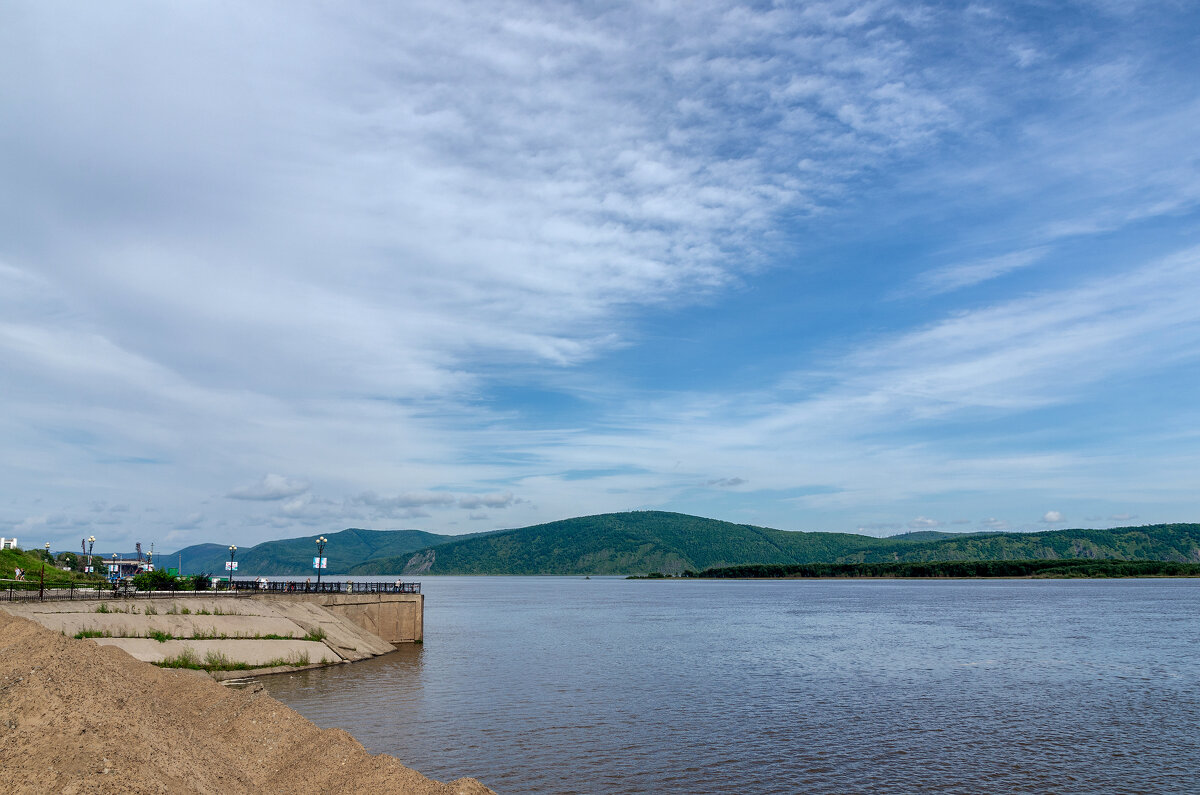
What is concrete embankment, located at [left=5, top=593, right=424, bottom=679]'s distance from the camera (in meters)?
37.8

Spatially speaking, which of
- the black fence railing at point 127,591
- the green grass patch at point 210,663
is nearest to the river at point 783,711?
the green grass patch at point 210,663

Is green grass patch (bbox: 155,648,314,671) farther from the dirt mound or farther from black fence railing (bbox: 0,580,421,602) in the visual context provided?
the dirt mound

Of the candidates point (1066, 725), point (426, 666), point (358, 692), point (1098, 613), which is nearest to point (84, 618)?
point (358, 692)

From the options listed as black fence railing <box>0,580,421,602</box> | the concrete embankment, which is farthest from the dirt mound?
black fence railing <box>0,580,421,602</box>

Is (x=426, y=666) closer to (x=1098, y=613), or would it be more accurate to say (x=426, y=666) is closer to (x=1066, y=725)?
(x=1066, y=725)

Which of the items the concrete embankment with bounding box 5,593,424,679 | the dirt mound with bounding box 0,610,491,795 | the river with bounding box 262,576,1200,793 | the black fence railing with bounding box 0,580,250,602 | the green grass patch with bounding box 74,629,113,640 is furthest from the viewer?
the black fence railing with bounding box 0,580,250,602

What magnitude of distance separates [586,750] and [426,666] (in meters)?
23.9

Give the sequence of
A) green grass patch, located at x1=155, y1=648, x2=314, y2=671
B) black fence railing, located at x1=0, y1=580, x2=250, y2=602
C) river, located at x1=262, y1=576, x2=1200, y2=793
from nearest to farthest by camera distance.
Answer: river, located at x1=262, y1=576, x2=1200, y2=793 < green grass patch, located at x1=155, y1=648, x2=314, y2=671 < black fence railing, located at x1=0, y1=580, x2=250, y2=602

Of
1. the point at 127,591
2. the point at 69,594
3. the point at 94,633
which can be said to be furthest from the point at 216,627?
the point at 127,591

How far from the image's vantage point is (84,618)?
38125 millimetres

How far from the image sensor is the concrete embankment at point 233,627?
124 ft

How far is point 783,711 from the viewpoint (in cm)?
3500

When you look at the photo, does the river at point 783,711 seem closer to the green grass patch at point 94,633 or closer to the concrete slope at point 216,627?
the concrete slope at point 216,627

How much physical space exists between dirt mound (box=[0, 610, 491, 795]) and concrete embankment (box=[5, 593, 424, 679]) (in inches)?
684
